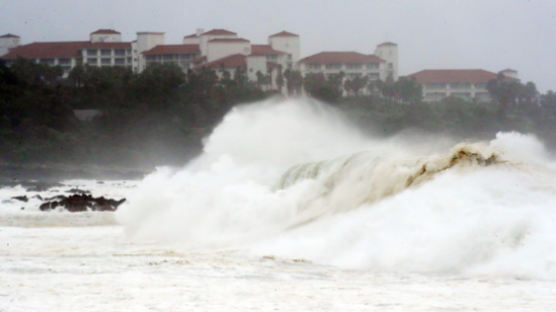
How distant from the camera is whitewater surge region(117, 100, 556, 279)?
13359mm

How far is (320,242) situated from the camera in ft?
51.8

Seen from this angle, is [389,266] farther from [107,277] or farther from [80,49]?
[80,49]

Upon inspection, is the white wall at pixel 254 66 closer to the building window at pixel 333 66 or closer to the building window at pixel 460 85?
the building window at pixel 333 66

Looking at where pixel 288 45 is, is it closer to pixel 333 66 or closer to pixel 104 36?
pixel 333 66

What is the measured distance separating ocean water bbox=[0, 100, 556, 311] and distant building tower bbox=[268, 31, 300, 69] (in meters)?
102

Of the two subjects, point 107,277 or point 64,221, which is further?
point 64,221

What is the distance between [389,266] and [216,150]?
57.5 ft

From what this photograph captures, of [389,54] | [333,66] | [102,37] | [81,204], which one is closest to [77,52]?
[102,37]

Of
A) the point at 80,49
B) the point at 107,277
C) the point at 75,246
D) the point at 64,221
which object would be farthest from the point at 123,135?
the point at 107,277

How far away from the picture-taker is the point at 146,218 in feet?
70.0

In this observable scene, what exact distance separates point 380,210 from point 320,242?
1199 millimetres

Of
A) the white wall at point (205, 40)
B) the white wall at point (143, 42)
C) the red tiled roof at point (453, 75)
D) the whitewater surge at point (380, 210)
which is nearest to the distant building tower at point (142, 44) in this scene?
the white wall at point (143, 42)

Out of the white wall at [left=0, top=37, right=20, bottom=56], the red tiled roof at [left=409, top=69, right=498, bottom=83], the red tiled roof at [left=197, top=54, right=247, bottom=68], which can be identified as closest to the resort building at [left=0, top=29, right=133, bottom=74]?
the white wall at [left=0, top=37, right=20, bottom=56]

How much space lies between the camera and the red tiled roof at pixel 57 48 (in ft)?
397
